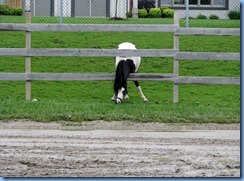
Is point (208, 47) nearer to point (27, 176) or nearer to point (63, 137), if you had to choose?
point (63, 137)

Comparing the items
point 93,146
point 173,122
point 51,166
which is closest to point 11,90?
point 173,122

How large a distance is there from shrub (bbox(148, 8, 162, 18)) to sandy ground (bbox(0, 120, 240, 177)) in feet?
63.8

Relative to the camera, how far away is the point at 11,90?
1753 centimetres

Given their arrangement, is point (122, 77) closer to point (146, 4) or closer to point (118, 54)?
point (118, 54)

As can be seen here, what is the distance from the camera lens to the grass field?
44.3 ft

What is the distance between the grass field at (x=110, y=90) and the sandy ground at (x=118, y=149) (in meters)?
0.55

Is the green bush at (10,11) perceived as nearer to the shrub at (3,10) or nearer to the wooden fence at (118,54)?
the shrub at (3,10)

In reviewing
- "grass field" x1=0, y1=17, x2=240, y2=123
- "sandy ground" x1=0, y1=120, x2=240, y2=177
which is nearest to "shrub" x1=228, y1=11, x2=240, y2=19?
"grass field" x1=0, y1=17, x2=240, y2=123

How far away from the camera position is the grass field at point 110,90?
13492mm

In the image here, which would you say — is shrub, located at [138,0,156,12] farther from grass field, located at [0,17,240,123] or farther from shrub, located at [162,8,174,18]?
grass field, located at [0,17,240,123]

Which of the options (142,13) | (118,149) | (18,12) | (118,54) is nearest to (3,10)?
(18,12)

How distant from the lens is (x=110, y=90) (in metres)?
17.6

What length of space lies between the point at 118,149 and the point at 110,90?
7.75 metres

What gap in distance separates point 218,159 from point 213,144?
146 cm
